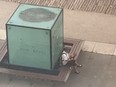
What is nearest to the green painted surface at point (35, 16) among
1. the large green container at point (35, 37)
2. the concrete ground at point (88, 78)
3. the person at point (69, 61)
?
the large green container at point (35, 37)

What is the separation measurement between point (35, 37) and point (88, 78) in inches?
42.9

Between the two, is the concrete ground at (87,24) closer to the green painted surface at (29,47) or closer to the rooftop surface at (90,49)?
the rooftop surface at (90,49)

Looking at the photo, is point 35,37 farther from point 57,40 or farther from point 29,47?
point 57,40

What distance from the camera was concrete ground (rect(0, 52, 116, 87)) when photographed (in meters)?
6.32

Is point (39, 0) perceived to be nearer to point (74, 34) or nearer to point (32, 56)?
point (74, 34)

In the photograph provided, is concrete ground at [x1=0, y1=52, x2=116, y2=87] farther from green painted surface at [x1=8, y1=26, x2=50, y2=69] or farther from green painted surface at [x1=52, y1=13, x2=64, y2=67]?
green painted surface at [x1=52, y1=13, x2=64, y2=67]

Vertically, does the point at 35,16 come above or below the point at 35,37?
above

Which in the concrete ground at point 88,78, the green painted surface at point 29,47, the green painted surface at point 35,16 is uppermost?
the green painted surface at point 35,16

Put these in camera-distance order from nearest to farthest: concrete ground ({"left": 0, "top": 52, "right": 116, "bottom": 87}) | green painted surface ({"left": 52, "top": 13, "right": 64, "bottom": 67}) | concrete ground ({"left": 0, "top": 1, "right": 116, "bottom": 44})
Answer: green painted surface ({"left": 52, "top": 13, "right": 64, "bottom": 67}), concrete ground ({"left": 0, "top": 52, "right": 116, "bottom": 87}), concrete ground ({"left": 0, "top": 1, "right": 116, "bottom": 44})

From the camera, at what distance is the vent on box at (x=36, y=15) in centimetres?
625

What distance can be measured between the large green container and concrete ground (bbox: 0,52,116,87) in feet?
0.86

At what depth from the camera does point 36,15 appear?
20.8 ft

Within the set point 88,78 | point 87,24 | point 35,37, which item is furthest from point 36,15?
point 87,24

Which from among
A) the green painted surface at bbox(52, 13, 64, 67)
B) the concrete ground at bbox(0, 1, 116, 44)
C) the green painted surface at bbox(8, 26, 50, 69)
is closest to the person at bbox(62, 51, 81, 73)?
the green painted surface at bbox(52, 13, 64, 67)
